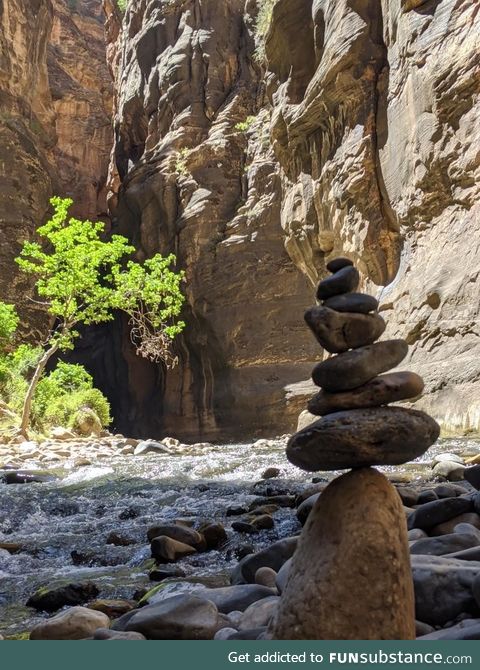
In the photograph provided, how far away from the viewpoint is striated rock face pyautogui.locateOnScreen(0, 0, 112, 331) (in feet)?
97.9

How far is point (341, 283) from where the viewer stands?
2551mm

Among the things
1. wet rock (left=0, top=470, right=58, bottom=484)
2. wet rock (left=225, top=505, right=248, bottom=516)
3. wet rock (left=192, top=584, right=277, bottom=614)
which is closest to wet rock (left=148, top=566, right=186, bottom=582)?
wet rock (left=192, top=584, right=277, bottom=614)

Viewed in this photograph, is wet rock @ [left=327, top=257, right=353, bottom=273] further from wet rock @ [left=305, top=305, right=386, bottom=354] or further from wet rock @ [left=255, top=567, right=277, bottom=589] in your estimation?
wet rock @ [left=255, top=567, right=277, bottom=589]

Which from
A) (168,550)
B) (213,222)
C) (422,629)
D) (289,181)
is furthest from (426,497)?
(213,222)

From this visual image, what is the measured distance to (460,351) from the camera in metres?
13.0

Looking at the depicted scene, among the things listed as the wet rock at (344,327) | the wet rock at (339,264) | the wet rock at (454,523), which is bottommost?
the wet rock at (454,523)

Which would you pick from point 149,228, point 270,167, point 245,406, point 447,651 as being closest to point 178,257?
point 149,228

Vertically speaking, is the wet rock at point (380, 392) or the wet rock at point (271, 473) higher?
the wet rock at point (380, 392)

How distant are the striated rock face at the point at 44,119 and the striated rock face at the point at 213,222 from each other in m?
4.55

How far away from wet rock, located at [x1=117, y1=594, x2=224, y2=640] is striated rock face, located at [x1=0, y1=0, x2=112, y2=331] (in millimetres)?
28130

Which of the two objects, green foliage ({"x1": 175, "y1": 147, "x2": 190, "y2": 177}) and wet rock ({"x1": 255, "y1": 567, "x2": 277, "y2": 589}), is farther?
green foliage ({"x1": 175, "y1": 147, "x2": 190, "y2": 177})

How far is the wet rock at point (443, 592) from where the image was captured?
8.05ft

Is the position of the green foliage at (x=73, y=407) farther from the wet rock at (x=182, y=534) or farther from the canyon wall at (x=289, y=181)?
the wet rock at (x=182, y=534)

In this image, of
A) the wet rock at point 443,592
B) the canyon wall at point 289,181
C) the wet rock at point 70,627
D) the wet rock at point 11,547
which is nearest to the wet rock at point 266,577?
the wet rock at point 70,627
